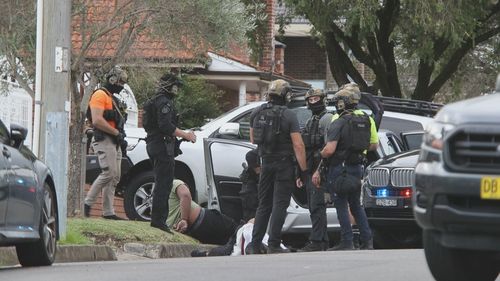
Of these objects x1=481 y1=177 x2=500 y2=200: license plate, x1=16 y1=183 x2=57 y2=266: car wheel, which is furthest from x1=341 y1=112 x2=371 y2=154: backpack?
x1=481 y1=177 x2=500 y2=200: license plate

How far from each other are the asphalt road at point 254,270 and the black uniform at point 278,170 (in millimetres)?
1495

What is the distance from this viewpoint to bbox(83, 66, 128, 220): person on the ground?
15.0 metres

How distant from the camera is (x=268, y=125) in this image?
43.8ft

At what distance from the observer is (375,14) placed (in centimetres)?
2423

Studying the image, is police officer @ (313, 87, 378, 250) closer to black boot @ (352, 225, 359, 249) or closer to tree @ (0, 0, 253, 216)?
black boot @ (352, 225, 359, 249)

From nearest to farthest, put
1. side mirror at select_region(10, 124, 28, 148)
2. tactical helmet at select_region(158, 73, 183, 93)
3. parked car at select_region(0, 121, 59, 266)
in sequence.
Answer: parked car at select_region(0, 121, 59, 266) < side mirror at select_region(10, 124, 28, 148) < tactical helmet at select_region(158, 73, 183, 93)

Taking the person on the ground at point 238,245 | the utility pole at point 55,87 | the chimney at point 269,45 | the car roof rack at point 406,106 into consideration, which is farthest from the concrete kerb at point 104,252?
the chimney at point 269,45

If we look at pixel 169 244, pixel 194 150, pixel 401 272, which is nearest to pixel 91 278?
pixel 401 272

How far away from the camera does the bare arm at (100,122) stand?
14.9m

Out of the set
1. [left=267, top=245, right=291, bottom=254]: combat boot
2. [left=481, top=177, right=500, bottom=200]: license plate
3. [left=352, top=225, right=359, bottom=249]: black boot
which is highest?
[left=481, top=177, right=500, bottom=200]: license plate

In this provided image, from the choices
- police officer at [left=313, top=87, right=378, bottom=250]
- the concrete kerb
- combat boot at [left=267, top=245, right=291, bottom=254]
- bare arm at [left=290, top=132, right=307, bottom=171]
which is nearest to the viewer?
the concrete kerb

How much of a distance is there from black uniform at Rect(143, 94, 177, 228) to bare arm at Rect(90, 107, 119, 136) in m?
0.50

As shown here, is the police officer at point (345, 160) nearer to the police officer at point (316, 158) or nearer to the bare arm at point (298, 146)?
the police officer at point (316, 158)

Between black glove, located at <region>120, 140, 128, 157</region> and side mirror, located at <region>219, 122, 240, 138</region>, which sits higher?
side mirror, located at <region>219, 122, 240, 138</region>
